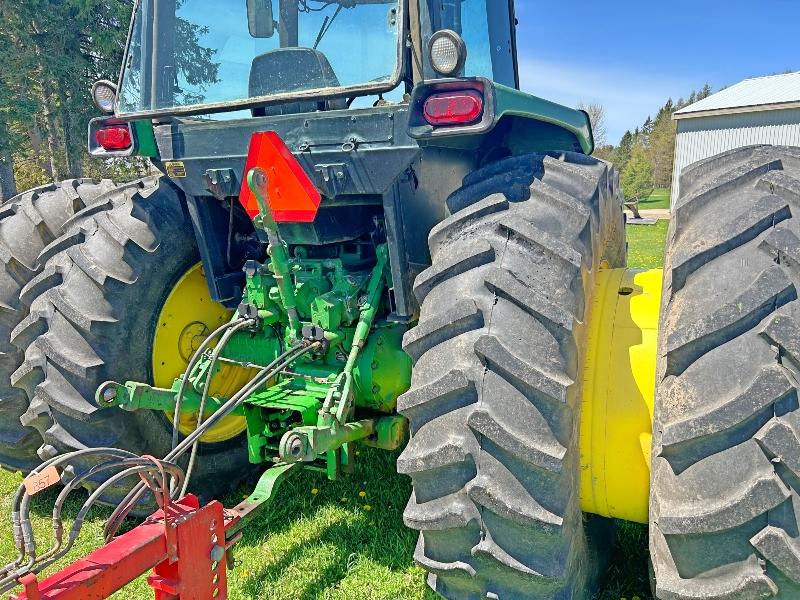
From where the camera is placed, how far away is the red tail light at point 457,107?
213 cm

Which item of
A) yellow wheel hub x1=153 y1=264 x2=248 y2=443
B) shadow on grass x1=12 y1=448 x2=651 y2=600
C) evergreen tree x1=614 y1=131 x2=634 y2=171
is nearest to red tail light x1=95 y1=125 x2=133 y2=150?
yellow wheel hub x1=153 y1=264 x2=248 y2=443

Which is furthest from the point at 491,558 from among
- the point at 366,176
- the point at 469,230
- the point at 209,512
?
the point at 366,176

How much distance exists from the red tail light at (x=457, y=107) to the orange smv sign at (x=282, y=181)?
65 centimetres

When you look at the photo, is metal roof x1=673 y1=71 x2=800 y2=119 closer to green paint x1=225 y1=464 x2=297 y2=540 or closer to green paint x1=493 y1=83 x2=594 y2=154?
green paint x1=493 y1=83 x2=594 y2=154

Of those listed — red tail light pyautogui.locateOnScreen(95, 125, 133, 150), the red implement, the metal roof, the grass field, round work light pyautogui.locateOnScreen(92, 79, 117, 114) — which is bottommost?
the grass field

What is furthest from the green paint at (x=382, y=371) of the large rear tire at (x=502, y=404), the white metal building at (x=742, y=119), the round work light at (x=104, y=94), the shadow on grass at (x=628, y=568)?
the white metal building at (x=742, y=119)

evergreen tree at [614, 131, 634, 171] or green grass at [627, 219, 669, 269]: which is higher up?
evergreen tree at [614, 131, 634, 171]

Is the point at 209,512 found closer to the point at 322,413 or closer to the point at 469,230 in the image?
the point at 322,413

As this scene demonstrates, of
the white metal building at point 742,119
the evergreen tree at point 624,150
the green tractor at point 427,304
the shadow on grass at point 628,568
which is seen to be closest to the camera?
the green tractor at point 427,304

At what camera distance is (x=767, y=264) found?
5.73 ft

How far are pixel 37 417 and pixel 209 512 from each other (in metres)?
1.34

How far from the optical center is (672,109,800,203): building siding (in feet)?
78.1

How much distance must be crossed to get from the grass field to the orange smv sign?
5.26 ft

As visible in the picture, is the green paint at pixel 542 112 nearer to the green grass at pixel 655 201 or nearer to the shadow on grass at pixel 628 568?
the shadow on grass at pixel 628 568
